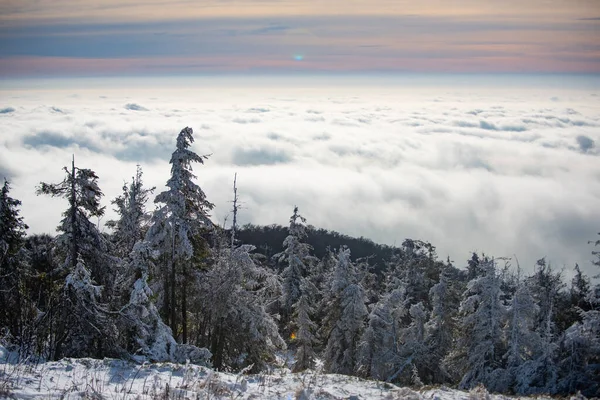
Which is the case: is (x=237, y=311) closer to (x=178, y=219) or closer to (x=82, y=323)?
(x=178, y=219)

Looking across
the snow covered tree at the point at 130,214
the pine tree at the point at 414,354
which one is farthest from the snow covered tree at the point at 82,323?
the pine tree at the point at 414,354

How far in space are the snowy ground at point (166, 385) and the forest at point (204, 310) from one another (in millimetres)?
1806

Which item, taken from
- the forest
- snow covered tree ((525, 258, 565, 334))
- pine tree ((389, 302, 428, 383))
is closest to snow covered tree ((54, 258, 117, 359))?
the forest

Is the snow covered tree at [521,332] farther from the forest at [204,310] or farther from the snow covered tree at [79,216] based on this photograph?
the snow covered tree at [79,216]

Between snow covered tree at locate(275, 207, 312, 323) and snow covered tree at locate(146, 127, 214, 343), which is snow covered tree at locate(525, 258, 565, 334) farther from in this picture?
snow covered tree at locate(146, 127, 214, 343)

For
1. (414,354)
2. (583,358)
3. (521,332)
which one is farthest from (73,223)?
(521,332)

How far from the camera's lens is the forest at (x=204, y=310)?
40.4 ft

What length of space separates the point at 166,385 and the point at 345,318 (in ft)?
→ 65.3

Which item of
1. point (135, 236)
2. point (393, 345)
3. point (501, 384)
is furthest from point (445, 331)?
point (135, 236)

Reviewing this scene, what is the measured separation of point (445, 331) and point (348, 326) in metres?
5.52

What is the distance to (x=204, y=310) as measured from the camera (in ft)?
Result: 67.7

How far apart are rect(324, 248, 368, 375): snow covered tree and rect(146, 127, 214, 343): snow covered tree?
10689 millimetres

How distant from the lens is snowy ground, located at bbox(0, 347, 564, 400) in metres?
7.49

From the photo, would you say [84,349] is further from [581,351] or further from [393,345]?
[393,345]
